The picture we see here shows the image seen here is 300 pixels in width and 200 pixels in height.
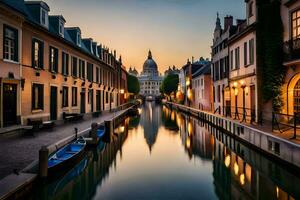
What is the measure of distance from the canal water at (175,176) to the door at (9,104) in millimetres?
6015

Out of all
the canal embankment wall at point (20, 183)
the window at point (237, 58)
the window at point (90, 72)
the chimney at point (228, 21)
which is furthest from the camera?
the window at point (90, 72)

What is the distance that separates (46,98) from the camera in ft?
74.5

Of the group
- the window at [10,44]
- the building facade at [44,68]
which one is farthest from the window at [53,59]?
the window at [10,44]

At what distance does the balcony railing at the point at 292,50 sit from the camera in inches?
698

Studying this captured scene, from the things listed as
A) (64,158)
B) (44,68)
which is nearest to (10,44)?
(44,68)

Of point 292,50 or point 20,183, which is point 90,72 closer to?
point 292,50

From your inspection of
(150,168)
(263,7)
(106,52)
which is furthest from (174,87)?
(150,168)

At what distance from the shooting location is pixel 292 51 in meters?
18.2

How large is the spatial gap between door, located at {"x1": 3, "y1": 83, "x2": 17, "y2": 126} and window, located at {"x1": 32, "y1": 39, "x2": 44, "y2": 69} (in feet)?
11.2

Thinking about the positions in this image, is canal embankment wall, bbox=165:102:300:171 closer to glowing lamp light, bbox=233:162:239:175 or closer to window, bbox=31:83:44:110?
glowing lamp light, bbox=233:162:239:175

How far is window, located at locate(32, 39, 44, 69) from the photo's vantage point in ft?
67.9

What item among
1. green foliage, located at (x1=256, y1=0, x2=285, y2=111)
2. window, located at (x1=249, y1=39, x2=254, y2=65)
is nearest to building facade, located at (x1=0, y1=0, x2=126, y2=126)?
window, located at (x1=249, y1=39, x2=254, y2=65)

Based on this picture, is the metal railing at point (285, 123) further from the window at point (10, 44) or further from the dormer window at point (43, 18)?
the dormer window at point (43, 18)

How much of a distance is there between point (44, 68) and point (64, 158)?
42.3 feet
